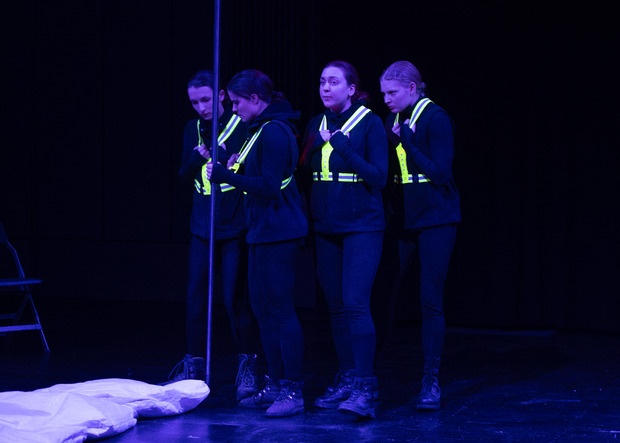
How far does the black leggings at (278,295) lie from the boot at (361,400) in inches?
10.4

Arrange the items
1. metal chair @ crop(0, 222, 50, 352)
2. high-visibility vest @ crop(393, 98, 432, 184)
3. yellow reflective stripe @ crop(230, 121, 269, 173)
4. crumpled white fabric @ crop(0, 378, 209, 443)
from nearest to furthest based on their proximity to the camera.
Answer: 1. crumpled white fabric @ crop(0, 378, 209, 443)
2. yellow reflective stripe @ crop(230, 121, 269, 173)
3. high-visibility vest @ crop(393, 98, 432, 184)
4. metal chair @ crop(0, 222, 50, 352)

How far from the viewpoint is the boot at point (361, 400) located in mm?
3930

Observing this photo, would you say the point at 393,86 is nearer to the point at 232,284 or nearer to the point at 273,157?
the point at 273,157

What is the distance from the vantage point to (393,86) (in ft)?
13.9

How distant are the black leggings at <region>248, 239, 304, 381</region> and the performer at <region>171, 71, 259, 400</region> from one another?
0.84 ft

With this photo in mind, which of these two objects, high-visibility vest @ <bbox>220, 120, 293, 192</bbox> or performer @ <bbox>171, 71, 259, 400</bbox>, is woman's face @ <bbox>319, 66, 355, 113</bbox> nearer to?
high-visibility vest @ <bbox>220, 120, 293, 192</bbox>

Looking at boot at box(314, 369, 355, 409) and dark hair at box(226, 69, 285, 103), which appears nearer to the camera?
dark hair at box(226, 69, 285, 103)

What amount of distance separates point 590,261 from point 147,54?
4.43m

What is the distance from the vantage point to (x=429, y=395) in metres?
4.19

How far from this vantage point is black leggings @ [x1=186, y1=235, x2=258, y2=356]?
14.5ft

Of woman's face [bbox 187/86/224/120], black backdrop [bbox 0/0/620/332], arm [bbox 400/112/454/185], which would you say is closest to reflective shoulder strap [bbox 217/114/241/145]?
woman's face [bbox 187/86/224/120]

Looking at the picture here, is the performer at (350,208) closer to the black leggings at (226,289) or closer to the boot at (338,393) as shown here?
the boot at (338,393)

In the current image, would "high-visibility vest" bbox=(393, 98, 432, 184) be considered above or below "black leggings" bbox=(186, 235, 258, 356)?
above

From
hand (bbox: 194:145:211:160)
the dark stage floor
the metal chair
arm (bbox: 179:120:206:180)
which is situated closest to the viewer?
the dark stage floor
